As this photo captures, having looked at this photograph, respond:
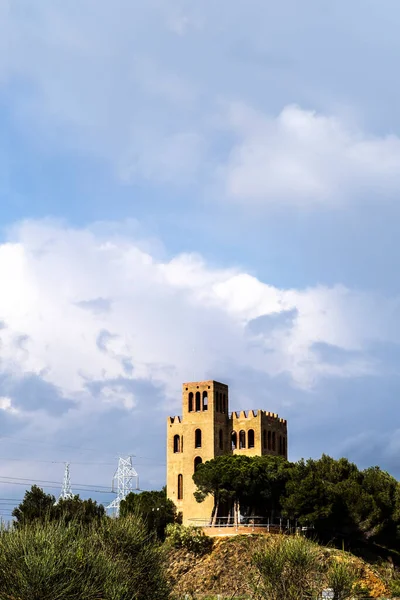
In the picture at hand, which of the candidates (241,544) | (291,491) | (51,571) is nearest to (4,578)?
(51,571)

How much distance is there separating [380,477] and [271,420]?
54.1 feet

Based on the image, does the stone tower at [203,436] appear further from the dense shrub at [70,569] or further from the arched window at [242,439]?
the dense shrub at [70,569]

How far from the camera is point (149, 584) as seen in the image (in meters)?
52.8

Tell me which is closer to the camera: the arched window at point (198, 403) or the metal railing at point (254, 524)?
the metal railing at point (254, 524)

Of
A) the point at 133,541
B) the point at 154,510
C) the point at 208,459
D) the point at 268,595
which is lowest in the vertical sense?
the point at 268,595

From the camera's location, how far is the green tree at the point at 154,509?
9400 cm

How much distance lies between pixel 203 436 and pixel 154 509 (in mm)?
10449

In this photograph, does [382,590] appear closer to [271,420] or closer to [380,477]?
[380,477]

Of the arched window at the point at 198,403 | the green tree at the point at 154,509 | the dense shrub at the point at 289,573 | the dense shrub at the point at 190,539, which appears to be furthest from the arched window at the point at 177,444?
the dense shrub at the point at 289,573

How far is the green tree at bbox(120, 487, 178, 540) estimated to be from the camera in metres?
94.0

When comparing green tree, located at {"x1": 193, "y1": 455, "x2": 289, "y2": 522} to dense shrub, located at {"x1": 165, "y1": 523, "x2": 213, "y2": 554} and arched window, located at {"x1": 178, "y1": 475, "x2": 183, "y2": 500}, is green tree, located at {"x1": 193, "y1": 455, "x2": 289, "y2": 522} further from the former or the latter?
arched window, located at {"x1": 178, "y1": 475, "x2": 183, "y2": 500}

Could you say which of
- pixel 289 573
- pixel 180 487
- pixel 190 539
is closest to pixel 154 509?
pixel 180 487

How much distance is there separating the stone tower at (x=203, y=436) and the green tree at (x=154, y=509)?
1.56 metres

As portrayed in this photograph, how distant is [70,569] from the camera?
4334 centimetres
